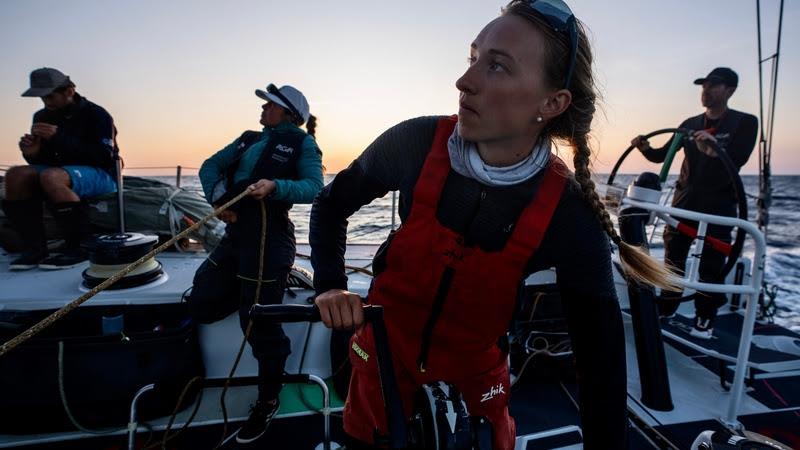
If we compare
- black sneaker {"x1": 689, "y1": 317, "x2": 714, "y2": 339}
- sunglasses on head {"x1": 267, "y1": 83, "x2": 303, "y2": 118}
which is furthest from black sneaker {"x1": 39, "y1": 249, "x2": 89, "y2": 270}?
black sneaker {"x1": 689, "y1": 317, "x2": 714, "y2": 339}

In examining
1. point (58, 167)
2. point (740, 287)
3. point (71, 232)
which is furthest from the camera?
point (71, 232)

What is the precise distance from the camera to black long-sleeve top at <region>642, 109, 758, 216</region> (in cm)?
381

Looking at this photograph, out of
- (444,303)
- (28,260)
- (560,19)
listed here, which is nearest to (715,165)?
(560,19)

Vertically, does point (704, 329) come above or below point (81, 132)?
below

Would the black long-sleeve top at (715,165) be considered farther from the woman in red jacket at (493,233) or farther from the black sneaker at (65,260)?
the black sneaker at (65,260)

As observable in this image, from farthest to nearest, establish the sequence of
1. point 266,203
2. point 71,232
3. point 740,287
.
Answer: point 71,232
point 266,203
point 740,287

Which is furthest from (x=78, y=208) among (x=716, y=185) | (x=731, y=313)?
(x=731, y=313)

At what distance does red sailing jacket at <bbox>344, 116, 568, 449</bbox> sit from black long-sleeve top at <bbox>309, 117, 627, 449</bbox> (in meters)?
0.05

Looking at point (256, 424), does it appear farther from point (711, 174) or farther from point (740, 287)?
point (711, 174)

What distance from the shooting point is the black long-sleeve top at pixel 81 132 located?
333 centimetres

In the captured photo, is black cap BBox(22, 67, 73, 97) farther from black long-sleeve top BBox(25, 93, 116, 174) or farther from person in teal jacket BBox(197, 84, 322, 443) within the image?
person in teal jacket BBox(197, 84, 322, 443)

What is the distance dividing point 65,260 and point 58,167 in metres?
0.79


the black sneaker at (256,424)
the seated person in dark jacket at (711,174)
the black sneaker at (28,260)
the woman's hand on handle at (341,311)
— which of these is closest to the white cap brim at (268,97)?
the black sneaker at (256,424)

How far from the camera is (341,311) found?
981 millimetres
